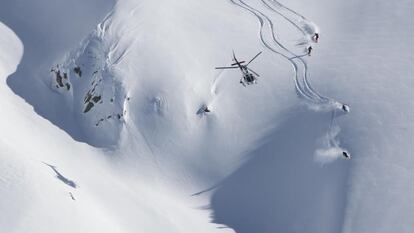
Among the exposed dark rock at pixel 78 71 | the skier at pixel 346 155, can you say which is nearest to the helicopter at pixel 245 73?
the skier at pixel 346 155

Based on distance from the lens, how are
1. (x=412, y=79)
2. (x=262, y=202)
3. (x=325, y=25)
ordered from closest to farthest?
(x=262, y=202)
(x=412, y=79)
(x=325, y=25)

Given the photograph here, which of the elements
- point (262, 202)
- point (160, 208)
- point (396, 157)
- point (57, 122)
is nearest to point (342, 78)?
point (396, 157)

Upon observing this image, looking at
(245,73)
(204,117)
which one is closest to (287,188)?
(204,117)

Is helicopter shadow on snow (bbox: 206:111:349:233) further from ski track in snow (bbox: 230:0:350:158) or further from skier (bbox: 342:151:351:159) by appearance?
ski track in snow (bbox: 230:0:350:158)

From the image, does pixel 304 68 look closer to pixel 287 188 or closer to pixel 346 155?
pixel 346 155

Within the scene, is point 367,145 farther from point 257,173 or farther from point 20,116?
point 20,116

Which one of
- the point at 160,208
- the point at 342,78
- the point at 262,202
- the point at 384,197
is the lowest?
the point at 160,208

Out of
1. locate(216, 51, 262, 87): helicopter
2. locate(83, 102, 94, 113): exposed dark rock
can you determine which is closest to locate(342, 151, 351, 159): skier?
locate(216, 51, 262, 87): helicopter
